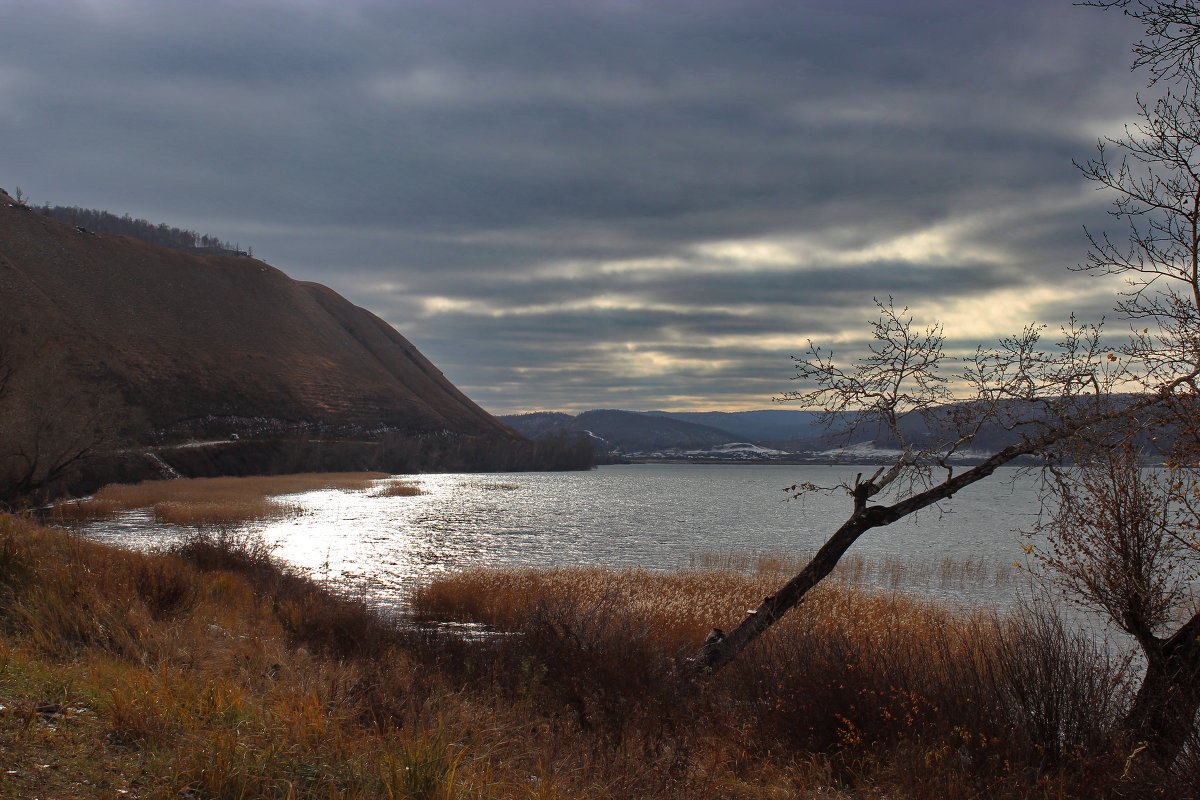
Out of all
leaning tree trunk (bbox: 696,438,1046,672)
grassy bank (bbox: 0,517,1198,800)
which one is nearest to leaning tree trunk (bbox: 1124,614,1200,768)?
grassy bank (bbox: 0,517,1198,800)

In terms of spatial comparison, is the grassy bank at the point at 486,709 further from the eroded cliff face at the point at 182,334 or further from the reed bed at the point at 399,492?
the eroded cliff face at the point at 182,334

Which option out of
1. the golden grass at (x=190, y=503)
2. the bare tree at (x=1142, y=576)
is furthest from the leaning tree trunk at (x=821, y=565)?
the golden grass at (x=190, y=503)

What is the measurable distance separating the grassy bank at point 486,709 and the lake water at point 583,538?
1065 centimetres

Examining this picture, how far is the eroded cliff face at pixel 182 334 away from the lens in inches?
4604

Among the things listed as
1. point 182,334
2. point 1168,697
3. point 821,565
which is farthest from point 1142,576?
point 182,334

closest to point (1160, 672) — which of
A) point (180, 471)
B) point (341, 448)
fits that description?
point (180, 471)

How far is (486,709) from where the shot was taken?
8.97 meters

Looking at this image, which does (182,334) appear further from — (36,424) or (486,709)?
(486,709)

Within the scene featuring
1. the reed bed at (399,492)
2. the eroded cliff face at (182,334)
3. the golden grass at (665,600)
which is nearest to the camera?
the golden grass at (665,600)

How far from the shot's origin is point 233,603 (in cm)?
1639

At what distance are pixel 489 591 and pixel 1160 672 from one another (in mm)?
18028

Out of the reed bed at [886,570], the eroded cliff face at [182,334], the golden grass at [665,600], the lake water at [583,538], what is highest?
the eroded cliff face at [182,334]

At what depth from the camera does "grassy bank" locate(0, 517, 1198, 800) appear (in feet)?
19.0

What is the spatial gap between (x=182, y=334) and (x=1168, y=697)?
162073mm
